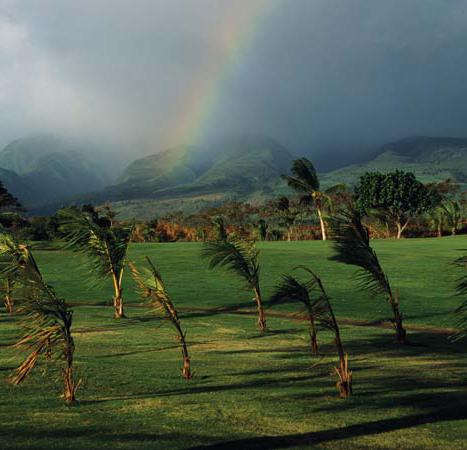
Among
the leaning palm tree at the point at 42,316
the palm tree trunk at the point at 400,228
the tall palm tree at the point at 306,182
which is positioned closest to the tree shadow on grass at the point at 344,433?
the leaning palm tree at the point at 42,316

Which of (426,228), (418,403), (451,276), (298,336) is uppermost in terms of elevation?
(418,403)

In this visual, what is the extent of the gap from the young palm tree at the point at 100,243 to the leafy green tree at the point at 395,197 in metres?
51.9

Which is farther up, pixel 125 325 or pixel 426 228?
pixel 125 325

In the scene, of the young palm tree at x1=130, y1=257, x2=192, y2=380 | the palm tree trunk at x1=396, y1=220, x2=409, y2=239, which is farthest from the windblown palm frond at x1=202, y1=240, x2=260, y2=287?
the palm tree trunk at x1=396, y1=220, x2=409, y2=239

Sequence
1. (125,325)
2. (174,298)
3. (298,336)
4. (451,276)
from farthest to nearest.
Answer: (451,276) → (174,298) → (125,325) → (298,336)

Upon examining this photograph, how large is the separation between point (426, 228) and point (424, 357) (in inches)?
2292

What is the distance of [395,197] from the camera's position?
233 ft

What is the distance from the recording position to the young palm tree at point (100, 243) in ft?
75.5

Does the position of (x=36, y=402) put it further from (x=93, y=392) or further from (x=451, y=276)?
(x=451, y=276)

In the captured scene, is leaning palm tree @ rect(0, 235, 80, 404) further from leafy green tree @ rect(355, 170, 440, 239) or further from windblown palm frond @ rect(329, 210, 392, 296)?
leafy green tree @ rect(355, 170, 440, 239)

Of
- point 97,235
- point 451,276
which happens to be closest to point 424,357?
point 97,235

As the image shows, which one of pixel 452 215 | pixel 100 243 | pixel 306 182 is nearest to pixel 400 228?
pixel 452 215

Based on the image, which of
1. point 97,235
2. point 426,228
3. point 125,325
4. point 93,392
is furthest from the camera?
point 426,228

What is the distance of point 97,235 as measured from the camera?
2302 cm
